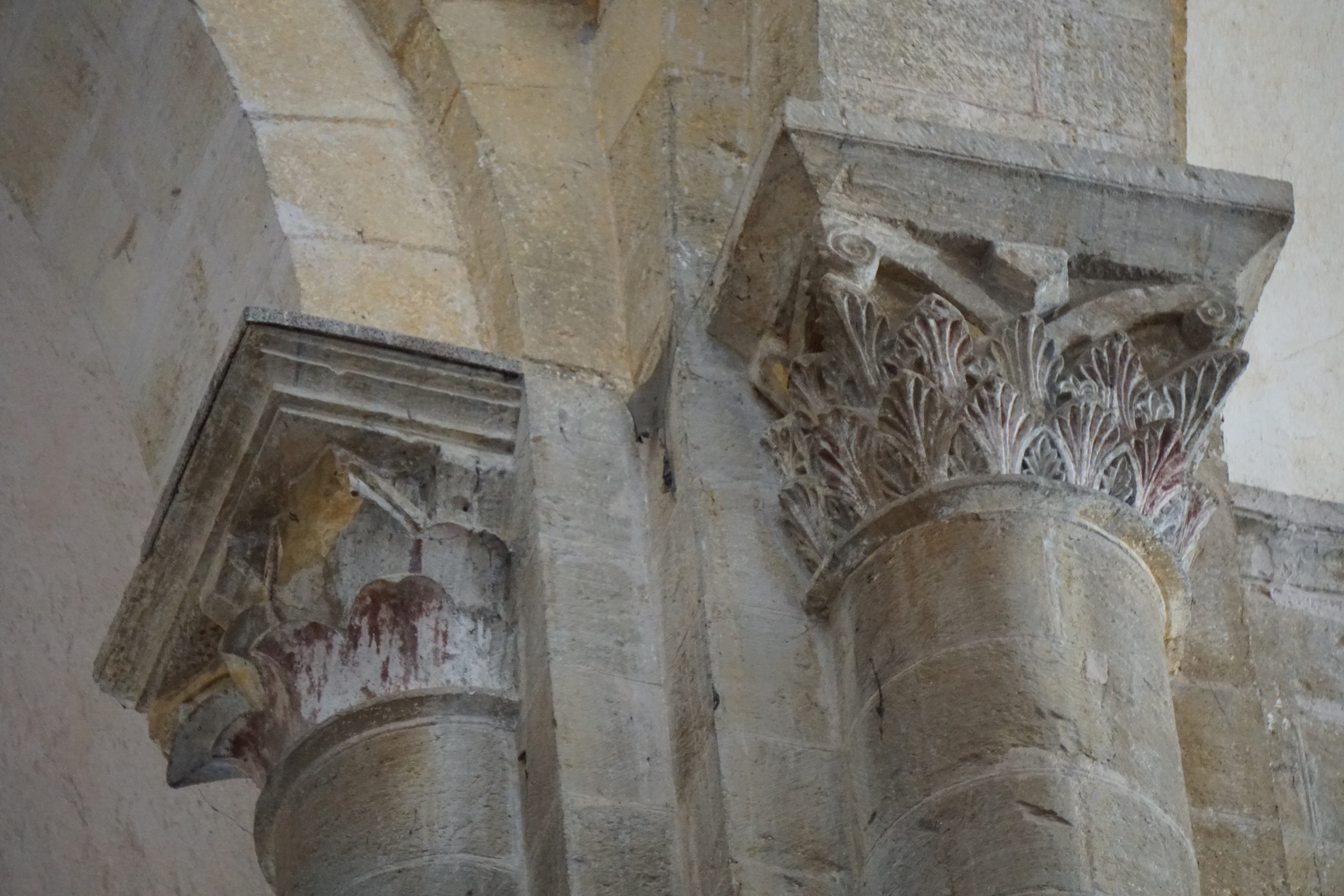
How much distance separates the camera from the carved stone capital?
11.9 feet

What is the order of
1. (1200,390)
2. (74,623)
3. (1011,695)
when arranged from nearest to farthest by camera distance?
1. (1011,695)
2. (1200,390)
3. (74,623)

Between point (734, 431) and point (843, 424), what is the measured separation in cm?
24

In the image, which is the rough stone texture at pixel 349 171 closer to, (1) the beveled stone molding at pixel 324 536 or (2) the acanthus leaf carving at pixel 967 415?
(1) the beveled stone molding at pixel 324 536

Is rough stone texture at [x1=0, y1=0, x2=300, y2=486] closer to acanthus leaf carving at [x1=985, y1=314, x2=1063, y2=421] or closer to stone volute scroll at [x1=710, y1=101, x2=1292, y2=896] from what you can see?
stone volute scroll at [x1=710, y1=101, x2=1292, y2=896]

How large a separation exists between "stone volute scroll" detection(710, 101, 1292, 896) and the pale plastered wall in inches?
56.5

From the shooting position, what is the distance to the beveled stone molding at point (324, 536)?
3.87 m

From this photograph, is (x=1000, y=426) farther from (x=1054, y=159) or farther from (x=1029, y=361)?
(x=1054, y=159)

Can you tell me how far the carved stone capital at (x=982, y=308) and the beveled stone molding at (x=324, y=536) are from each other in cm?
46

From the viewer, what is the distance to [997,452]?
354 centimetres

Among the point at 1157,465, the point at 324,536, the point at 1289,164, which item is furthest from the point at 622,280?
the point at 1289,164

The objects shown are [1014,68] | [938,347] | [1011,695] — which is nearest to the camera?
[1011,695]

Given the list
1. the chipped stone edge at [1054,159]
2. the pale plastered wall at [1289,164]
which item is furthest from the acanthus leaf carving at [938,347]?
the pale plastered wall at [1289,164]

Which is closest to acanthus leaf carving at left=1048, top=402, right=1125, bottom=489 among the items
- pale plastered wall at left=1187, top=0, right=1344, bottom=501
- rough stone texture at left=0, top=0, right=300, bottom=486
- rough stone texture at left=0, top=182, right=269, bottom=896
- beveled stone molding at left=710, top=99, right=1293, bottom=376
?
beveled stone molding at left=710, top=99, right=1293, bottom=376

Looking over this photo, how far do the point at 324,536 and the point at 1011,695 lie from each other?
116 cm
